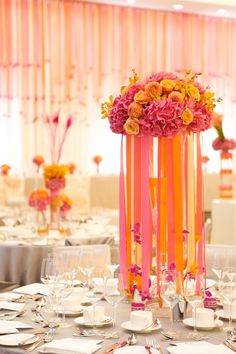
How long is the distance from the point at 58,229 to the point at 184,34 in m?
4.70

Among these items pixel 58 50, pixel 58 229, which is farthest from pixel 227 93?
pixel 58 229

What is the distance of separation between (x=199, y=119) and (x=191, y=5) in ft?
19.5

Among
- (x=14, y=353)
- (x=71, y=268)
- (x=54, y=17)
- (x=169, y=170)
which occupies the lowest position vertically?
(x=14, y=353)

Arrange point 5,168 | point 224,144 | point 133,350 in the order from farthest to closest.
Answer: point 224,144
point 5,168
point 133,350

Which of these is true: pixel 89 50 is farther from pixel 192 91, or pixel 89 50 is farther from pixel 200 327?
pixel 200 327

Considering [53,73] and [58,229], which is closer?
[58,229]

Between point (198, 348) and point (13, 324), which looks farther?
point (13, 324)

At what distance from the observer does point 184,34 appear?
855 cm

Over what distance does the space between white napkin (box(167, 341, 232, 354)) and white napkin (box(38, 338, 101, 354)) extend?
24 centimetres

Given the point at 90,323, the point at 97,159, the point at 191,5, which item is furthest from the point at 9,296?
the point at 191,5

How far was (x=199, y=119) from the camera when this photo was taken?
2.39m

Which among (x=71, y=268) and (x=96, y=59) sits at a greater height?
(x=96, y=59)

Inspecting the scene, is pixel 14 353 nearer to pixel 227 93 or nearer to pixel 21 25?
pixel 21 25

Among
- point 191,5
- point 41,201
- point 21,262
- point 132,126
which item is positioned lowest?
point 21,262
